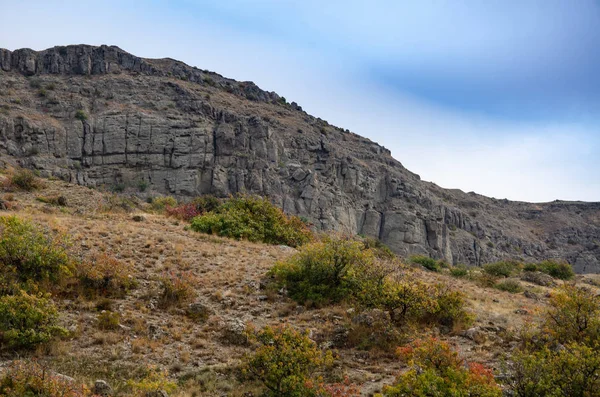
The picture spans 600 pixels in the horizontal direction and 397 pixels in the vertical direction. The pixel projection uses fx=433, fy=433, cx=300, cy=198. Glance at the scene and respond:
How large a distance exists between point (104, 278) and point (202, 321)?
11.4ft

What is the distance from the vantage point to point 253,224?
24641 mm

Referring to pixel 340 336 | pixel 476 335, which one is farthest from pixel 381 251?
pixel 340 336

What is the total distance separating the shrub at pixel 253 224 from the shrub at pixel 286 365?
49.2ft

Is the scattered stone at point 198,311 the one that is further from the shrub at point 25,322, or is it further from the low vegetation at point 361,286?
the shrub at point 25,322

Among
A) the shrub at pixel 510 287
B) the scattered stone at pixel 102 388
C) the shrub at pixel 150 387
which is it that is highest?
the shrub at pixel 150 387

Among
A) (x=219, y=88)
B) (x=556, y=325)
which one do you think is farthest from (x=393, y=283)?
(x=219, y=88)

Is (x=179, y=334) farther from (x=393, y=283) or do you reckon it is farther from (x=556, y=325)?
(x=556, y=325)

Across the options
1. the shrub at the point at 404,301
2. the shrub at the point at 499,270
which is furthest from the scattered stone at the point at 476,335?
the shrub at the point at 499,270

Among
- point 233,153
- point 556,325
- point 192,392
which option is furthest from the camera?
point 233,153

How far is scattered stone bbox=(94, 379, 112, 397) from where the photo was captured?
25.0 ft

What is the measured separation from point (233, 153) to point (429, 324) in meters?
61.3

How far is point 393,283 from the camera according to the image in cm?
1289

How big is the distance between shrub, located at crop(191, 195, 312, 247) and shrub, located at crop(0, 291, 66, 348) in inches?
544

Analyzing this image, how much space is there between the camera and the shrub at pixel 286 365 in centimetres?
776
